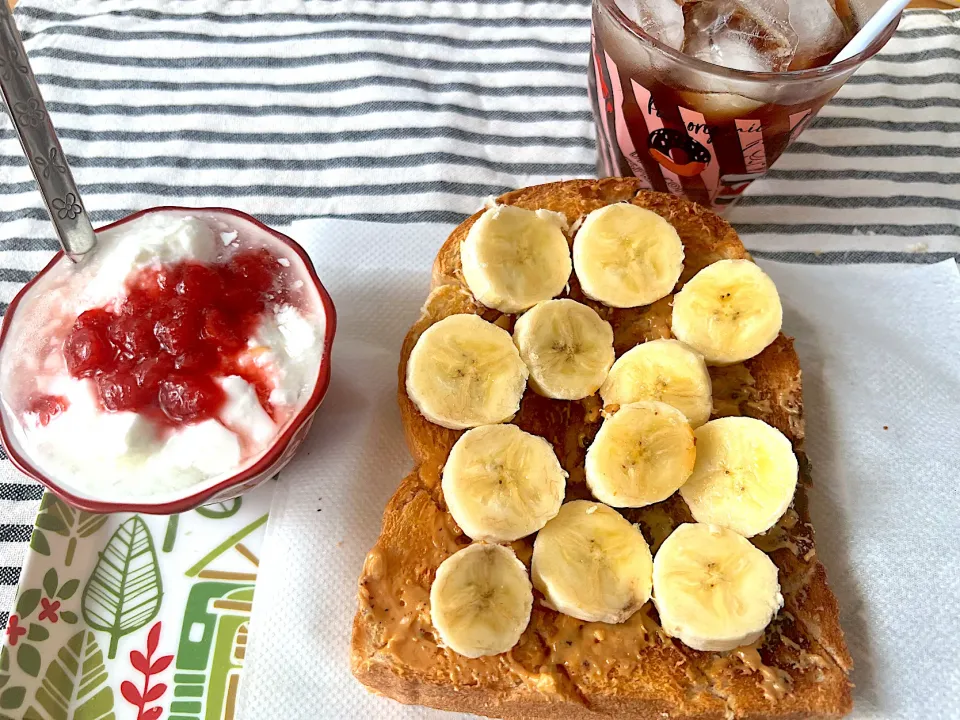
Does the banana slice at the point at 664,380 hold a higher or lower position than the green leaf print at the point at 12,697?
higher

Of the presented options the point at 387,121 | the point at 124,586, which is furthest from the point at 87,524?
the point at 387,121

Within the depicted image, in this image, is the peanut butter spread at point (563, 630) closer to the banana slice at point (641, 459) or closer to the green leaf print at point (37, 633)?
the banana slice at point (641, 459)

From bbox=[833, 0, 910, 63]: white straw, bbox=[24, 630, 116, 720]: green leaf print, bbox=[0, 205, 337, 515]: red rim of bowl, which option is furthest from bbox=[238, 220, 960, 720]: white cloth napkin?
bbox=[833, 0, 910, 63]: white straw

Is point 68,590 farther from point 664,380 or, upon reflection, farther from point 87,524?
point 664,380

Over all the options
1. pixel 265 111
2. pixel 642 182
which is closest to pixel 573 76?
pixel 642 182

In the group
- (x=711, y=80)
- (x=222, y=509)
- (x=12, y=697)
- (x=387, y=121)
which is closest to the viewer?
(x=12, y=697)

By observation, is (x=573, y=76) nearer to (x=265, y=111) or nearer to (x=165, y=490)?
(x=265, y=111)

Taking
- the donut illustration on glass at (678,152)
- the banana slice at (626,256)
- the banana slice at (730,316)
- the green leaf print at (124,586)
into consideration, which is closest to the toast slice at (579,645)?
the banana slice at (730,316)
